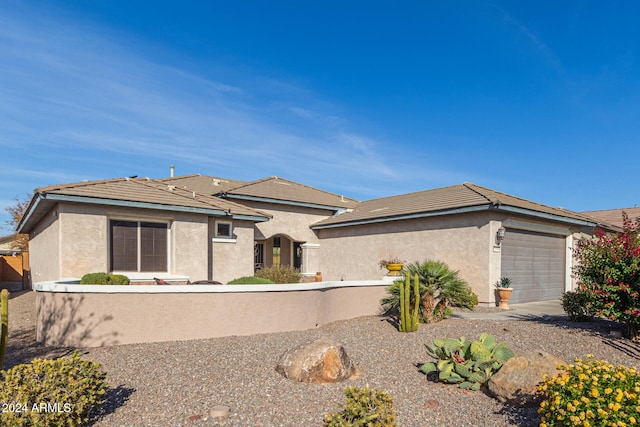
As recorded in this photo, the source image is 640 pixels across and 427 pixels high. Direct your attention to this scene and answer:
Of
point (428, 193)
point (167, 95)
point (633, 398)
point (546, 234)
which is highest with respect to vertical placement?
point (167, 95)

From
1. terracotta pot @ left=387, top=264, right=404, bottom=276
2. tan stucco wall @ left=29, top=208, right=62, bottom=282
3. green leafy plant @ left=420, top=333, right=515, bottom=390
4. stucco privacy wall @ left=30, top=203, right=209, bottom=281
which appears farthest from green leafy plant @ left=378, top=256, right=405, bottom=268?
tan stucco wall @ left=29, top=208, right=62, bottom=282

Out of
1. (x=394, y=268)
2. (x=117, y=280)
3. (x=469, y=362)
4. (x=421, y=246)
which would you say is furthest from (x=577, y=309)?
(x=117, y=280)

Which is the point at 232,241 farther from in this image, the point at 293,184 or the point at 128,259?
the point at 293,184

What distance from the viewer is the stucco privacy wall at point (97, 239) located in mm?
12242

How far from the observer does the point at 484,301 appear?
14.4 m

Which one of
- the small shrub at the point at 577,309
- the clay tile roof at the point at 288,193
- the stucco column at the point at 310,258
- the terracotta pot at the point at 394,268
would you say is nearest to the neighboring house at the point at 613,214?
the clay tile roof at the point at 288,193

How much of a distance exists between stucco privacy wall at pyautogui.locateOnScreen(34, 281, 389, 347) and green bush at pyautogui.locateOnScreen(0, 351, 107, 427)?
3.65 metres

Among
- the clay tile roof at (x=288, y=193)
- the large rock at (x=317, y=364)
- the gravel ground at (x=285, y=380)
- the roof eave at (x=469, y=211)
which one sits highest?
the clay tile roof at (x=288, y=193)

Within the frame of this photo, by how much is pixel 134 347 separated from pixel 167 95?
8935mm

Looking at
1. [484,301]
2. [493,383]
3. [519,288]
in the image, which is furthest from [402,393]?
[519,288]

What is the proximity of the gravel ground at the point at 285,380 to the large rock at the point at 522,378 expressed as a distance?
5.9 inches

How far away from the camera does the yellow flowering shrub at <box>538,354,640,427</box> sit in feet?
11.5

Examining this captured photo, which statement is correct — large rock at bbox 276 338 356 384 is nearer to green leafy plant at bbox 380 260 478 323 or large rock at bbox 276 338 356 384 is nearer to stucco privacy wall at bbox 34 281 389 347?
stucco privacy wall at bbox 34 281 389 347

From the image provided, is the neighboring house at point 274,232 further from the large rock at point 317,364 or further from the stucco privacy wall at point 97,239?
the large rock at point 317,364
